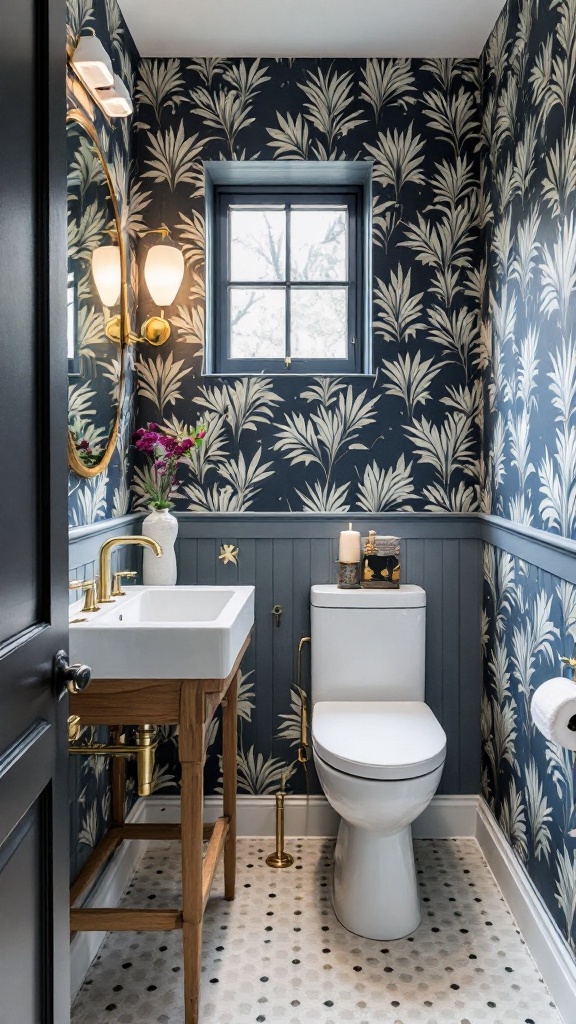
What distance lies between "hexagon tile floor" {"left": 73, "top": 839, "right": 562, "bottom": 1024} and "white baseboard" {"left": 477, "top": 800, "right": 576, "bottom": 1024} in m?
0.03

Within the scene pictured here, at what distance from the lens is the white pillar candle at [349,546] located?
236cm

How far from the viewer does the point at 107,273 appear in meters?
2.05

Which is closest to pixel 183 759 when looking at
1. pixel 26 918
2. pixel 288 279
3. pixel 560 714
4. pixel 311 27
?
pixel 26 918

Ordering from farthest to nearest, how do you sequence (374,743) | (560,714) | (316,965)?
(374,743) → (316,965) → (560,714)

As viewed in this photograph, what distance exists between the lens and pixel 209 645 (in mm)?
1552

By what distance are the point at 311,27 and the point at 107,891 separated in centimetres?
251

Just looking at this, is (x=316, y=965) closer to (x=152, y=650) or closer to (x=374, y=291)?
(x=152, y=650)

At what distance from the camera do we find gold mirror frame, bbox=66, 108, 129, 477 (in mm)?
1747

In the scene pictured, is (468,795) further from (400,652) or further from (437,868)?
(400,652)

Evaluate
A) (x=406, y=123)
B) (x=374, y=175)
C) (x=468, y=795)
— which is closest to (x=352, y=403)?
(x=374, y=175)

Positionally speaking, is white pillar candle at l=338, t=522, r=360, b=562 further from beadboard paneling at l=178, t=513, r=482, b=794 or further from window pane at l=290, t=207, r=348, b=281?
window pane at l=290, t=207, r=348, b=281

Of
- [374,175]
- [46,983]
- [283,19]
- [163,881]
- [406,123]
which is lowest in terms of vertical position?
[163,881]

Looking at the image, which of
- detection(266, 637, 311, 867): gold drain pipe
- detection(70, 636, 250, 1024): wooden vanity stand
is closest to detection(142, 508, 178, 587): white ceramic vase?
detection(266, 637, 311, 867): gold drain pipe

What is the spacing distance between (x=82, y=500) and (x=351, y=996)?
4.31 feet
